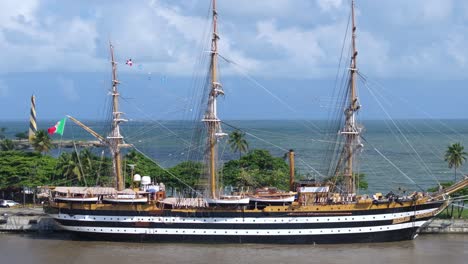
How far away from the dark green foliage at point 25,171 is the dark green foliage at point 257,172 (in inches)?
Answer: 655

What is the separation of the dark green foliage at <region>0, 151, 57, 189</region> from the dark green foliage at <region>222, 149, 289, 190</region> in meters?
16.6

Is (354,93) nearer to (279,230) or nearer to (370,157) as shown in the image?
(279,230)

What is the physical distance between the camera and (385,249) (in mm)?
44469

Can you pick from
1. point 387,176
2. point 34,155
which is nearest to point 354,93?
point 34,155

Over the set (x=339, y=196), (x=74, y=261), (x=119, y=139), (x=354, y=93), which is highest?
(x=354, y=93)

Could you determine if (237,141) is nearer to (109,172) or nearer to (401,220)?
(109,172)

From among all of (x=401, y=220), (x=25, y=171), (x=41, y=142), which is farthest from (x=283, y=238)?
(x=41, y=142)

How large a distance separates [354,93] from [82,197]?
21.5 meters

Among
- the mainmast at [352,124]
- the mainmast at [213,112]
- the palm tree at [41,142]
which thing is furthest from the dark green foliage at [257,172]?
the palm tree at [41,142]

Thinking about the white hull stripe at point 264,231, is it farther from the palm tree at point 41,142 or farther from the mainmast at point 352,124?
the palm tree at point 41,142

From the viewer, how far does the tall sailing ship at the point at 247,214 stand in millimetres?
45281

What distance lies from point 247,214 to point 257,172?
1752 centimetres

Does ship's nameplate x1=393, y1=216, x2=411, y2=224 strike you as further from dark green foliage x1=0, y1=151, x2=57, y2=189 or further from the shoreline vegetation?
dark green foliage x1=0, y1=151, x2=57, y2=189

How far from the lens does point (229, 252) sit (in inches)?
1715
